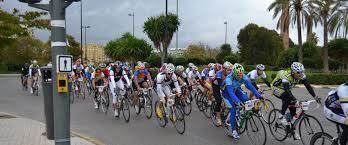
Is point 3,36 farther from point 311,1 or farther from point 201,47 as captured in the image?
point 201,47

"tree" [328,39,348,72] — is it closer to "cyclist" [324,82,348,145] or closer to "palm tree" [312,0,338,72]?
"palm tree" [312,0,338,72]

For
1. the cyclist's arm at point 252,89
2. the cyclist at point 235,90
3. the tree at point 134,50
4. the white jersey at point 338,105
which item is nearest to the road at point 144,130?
the cyclist at point 235,90

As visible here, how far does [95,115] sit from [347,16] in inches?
1122

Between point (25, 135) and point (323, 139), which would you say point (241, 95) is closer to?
point (323, 139)

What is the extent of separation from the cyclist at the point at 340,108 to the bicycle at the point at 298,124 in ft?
5.64

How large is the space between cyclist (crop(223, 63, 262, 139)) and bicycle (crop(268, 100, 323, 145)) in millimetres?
731

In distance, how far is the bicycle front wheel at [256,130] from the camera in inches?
337

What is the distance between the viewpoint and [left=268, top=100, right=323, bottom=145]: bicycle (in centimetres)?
818

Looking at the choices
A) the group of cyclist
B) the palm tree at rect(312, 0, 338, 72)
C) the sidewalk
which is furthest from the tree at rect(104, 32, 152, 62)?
the sidewalk

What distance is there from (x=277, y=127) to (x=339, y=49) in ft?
136

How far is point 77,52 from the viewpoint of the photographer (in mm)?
103562

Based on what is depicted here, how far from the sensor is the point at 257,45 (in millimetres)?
68875

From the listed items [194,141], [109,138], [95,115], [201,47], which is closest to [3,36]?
[95,115]

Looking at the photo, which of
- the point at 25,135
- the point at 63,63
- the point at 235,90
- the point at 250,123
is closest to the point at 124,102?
the point at 25,135
